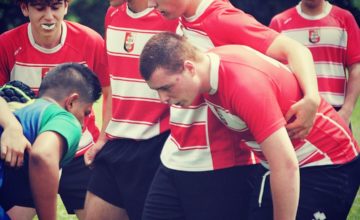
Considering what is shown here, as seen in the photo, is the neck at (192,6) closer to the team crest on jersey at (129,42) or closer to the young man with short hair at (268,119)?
the young man with short hair at (268,119)

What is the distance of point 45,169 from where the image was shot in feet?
12.7

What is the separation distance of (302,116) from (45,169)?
1.18 meters

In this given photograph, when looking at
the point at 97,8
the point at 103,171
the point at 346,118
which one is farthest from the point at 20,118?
the point at 97,8

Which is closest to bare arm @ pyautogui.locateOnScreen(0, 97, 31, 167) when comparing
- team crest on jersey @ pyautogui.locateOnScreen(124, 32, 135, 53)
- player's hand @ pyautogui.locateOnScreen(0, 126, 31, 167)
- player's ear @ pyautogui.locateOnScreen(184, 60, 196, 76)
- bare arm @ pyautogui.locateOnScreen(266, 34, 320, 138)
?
player's hand @ pyautogui.locateOnScreen(0, 126, 31, 167)

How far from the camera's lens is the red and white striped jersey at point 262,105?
3.79 meters

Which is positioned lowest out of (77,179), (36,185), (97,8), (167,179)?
(97,8)

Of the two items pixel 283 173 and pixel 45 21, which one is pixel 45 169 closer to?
pixel 283 173

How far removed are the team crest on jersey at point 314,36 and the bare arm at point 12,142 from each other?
305cm

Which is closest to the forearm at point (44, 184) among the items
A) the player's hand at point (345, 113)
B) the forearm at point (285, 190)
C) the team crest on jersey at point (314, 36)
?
the forearm at point (285, 190)

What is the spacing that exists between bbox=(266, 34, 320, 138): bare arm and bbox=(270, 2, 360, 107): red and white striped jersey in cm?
226

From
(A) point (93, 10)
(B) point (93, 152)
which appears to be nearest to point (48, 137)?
(B) point (93, 152)

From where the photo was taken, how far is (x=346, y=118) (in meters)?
5.96

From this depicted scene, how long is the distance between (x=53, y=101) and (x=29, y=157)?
A: 0.58 m

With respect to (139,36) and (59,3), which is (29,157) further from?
(59,3)
